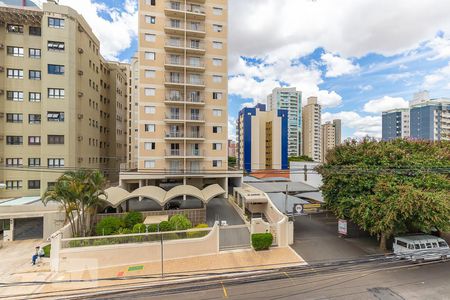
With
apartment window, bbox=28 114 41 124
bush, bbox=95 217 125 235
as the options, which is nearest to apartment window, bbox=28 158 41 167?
apartment window, bbox=28 114 41 124

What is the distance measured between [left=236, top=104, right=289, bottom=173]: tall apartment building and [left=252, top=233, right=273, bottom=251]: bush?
51429mm

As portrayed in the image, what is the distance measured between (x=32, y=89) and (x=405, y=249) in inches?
1667

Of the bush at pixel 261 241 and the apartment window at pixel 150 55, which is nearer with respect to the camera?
the bush at pixel 261 241

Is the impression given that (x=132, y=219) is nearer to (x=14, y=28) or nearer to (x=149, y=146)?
(x=149, y=146)

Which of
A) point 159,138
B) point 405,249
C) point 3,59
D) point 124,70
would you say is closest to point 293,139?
point 124,70

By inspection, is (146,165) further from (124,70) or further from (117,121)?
(124,70)

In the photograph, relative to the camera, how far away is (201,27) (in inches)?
1197

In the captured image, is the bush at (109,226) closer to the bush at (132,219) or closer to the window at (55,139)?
the bush at (132,219)

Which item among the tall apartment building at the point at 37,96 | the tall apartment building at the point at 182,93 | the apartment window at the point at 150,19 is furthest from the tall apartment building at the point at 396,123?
the tall apartment building at the point at 37,96

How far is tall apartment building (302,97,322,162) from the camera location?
9794 cm

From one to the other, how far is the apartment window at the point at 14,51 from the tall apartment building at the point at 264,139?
179 feet

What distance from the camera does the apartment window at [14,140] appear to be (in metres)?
27.9

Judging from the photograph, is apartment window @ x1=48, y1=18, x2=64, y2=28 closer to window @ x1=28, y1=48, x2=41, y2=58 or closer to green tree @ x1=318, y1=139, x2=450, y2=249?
window @ x1=28, y1=48, x2=41, y2=58

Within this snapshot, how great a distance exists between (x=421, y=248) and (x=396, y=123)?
11491 centimetres
